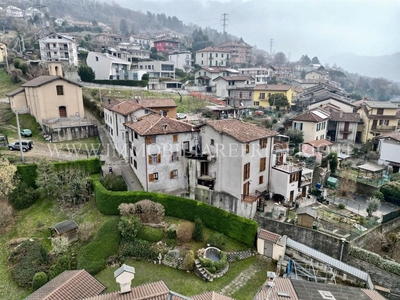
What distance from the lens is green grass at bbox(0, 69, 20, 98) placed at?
57.8m

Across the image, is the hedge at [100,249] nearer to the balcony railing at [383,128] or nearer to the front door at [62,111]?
the front door at [62,111]

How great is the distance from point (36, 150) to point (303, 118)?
3971 cm

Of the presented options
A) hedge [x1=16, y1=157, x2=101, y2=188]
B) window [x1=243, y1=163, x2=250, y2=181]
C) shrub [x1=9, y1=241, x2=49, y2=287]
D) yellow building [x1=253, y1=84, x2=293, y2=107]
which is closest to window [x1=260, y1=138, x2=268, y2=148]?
window [x1=243, y1=163, x2=250, y2=181]

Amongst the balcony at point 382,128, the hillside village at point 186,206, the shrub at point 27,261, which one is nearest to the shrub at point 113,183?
the hillside village at point 186,206

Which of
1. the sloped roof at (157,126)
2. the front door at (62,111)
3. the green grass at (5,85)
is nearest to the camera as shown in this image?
the sloped roof at (157,126)

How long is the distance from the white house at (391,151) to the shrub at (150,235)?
1376 inches

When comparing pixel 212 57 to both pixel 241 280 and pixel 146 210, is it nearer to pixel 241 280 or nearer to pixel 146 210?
pixel 146 210

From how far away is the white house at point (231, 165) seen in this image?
29250 millimetres

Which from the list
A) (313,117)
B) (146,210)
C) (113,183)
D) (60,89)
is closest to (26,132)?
(60,89)

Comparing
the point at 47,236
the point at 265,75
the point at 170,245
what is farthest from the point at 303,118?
the point at 265,75

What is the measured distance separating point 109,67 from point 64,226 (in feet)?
162

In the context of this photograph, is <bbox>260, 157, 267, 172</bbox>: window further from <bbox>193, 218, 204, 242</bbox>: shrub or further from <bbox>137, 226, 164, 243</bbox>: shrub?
<bbox>137, 226, 164, 243</bbox>: shrub

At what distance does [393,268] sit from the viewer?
23.5m

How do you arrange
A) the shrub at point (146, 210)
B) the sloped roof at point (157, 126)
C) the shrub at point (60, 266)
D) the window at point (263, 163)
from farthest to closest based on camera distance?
the window at point (263, 163)
the sloped roof at point (157, 126)
the shrub at point (146, 210)
the shrub at point (60, 266)
